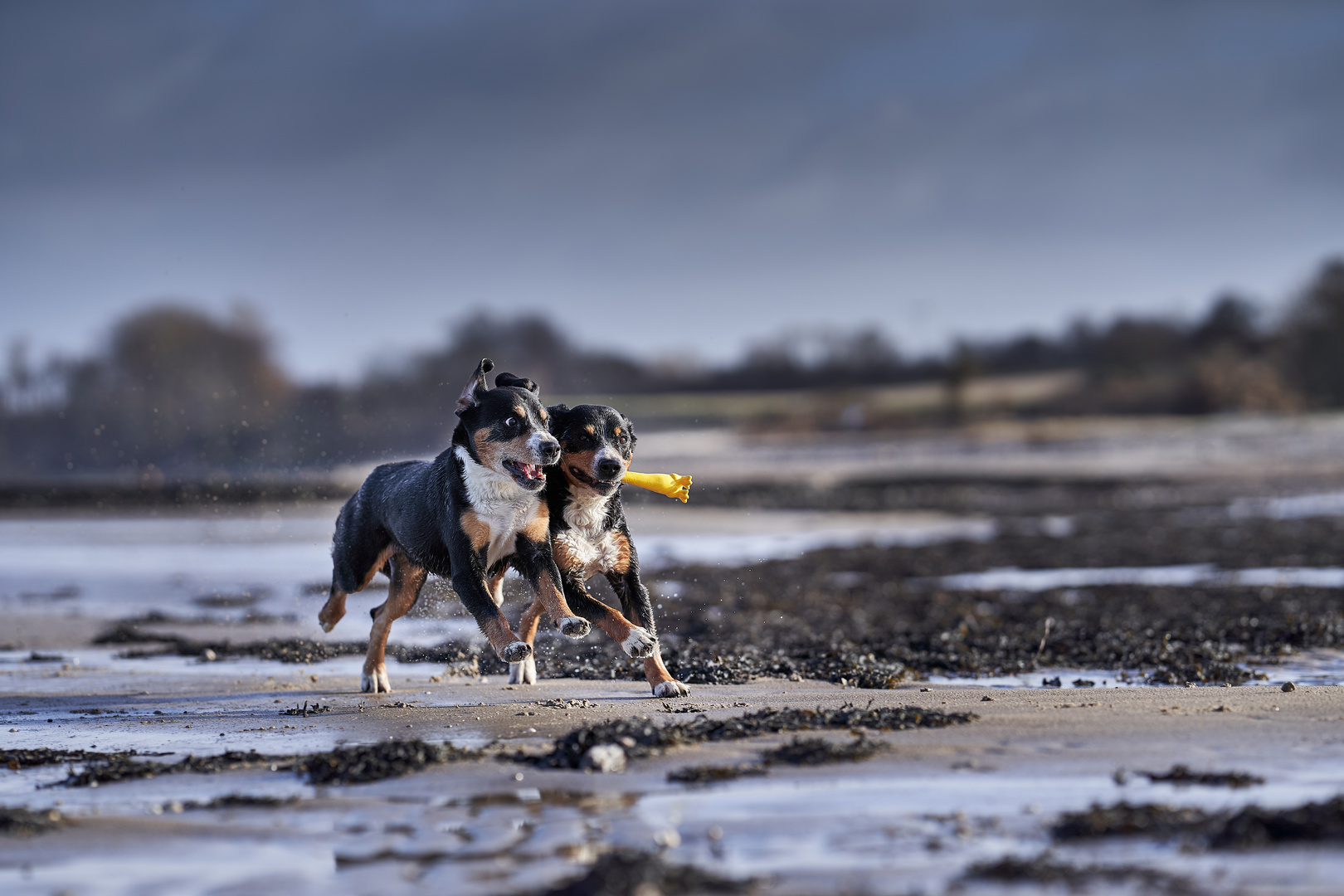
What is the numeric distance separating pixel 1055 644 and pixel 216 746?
22.4 ft

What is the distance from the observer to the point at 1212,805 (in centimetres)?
474

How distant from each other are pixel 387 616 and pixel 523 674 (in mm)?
1000

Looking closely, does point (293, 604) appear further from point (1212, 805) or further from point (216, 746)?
point (1212, 805)

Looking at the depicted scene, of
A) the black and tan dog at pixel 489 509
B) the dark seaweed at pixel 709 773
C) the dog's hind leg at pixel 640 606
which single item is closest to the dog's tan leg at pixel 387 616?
the black and tan dog at pixel 489 509

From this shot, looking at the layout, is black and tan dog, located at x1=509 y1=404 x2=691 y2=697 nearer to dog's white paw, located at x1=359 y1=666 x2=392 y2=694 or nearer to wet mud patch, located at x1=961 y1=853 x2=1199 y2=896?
dog's white paw, located at x1=359 y1=666 x2=392 y2=694

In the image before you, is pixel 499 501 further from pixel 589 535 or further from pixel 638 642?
pixel 638 642

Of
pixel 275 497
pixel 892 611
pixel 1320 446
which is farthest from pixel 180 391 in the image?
pixel 892 611

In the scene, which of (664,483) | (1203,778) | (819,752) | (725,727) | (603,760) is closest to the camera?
(1203,778)

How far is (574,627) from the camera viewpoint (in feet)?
20.8

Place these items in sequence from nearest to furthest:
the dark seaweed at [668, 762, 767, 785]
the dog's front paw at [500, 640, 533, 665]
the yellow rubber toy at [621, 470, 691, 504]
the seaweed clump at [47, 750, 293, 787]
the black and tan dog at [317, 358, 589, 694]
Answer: the dark seaweed at [668, 762, 767, 785] < the seaweed clump at [47, 750, 293, 787] < the dog's front paw at [500, 640, 533, 665] < the black and tan dog at [317, 358, 589, 694] < the yellow rubber toy at [621, 470, 691, 504]

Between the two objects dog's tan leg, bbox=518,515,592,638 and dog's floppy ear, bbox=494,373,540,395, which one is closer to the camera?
dog's tan leg, bbox=518,515,592,638

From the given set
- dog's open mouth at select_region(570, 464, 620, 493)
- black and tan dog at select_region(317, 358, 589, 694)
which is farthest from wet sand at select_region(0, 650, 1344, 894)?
dog's open mouth at select_region(570, 464, 620, 493)

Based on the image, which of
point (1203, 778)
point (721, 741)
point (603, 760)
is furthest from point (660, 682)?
point (1203, 778)

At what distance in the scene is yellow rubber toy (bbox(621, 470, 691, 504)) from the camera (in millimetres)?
7477
